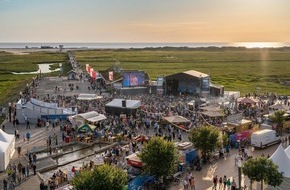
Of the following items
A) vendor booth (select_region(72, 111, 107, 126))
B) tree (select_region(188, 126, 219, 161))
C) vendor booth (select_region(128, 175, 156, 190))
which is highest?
tree (select_region(188, 126, 219, 161))

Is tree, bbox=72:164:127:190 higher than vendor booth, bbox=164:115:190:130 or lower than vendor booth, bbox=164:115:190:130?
higher

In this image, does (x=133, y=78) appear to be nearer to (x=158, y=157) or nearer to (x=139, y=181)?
(x=139, y=181)

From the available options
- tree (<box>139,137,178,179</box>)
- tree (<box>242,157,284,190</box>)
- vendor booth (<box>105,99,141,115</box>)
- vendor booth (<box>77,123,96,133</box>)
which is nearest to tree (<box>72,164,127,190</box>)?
tree (<box>139,137,178,179</box>)

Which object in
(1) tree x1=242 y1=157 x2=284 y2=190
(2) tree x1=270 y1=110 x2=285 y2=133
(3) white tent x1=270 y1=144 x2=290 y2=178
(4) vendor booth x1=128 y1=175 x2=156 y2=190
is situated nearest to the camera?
(1) tree x1=242 y1=157 x2=284 y2=190

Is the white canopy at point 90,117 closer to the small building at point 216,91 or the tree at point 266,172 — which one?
the tree at point 266,172

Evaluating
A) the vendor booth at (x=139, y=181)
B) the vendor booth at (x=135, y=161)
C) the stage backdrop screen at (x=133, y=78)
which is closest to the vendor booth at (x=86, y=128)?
the vendor booth at (x=135, y=161)

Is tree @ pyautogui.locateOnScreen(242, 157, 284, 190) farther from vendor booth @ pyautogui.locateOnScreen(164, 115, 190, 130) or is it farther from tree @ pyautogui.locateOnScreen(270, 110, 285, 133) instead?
vendor booth @ pyautogui.locateOnScreen(164, 115, 190, 130)

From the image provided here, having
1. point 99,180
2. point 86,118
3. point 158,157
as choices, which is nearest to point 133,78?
point 86,118
